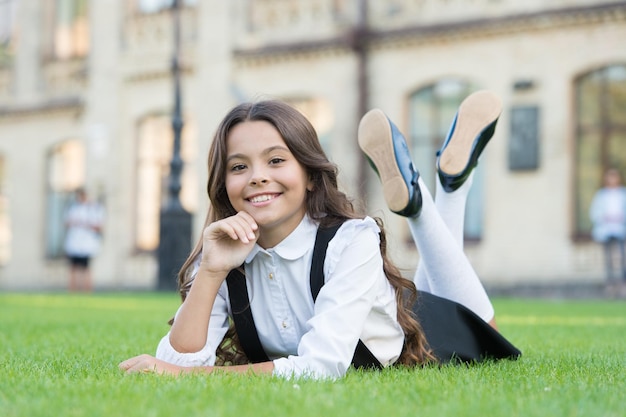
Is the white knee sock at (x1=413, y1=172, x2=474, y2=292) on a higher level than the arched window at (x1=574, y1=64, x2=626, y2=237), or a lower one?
lower

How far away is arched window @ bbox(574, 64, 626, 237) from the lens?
16172mm

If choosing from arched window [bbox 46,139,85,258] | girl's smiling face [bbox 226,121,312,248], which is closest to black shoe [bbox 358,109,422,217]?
girl's smiling face [bbox 226,121,312,248]

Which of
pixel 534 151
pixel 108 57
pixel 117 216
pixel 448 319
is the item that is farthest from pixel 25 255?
pixel 448 319

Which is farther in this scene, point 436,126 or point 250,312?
point 436,126

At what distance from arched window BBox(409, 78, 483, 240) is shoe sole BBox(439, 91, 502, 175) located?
12762mm

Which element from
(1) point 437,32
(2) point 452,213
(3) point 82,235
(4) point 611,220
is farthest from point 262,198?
(3) point 82,235

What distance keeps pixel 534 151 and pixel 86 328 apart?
1086 centimetres

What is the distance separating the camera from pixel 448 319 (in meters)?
4.27

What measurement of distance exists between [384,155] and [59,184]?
68.5 ft

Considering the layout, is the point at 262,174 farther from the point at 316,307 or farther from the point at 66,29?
the point at 66,29

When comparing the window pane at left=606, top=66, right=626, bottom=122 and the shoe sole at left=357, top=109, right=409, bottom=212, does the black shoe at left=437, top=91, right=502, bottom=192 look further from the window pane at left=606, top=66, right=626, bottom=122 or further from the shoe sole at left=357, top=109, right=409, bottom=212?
the window pane at left=606, top=66, right=626, bottom=122

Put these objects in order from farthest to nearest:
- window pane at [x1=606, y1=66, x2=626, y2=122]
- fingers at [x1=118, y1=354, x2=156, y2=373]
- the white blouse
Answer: window pane at [x1=606, y1=66, x2=626, y2=122] < fingers at [x1=118, y1=354, x2=156, y2=373] < the white blouse

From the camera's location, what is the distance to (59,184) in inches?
957

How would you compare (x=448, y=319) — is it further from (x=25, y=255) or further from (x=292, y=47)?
(x=25, y=255)
